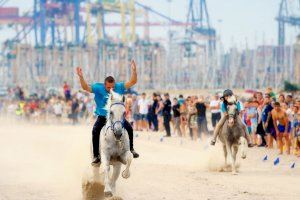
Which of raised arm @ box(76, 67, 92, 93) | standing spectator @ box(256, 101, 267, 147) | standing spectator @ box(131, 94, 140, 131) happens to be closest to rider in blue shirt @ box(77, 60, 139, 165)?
raised arm @ box(76, 67, 92, 93)

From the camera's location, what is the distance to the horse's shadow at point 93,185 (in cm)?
1402

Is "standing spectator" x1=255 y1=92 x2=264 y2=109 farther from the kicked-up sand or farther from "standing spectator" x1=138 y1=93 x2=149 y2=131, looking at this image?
"standing spectator" x1=138 y1=93 x2=149 y2=131

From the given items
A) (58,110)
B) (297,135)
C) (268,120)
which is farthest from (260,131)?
(58,110)

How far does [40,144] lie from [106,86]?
57.4ft

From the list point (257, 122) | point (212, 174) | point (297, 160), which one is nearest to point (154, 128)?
point (257, 122)

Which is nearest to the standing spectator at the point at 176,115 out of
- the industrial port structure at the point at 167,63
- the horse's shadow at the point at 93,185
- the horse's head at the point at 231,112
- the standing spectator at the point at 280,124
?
the standing spectator at the point at 280,124

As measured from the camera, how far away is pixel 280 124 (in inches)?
992

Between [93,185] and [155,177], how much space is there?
422cm

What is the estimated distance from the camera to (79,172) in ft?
54.7

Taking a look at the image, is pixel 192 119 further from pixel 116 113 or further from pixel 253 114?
pixel 116 113

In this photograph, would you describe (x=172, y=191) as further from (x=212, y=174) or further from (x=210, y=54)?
(x=210, y=54)

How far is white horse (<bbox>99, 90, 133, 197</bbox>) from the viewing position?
13.1 meters

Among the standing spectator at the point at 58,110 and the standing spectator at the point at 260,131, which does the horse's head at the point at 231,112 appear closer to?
the standing spectator at the point at 260,131

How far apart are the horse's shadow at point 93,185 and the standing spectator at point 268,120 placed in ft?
41.4
